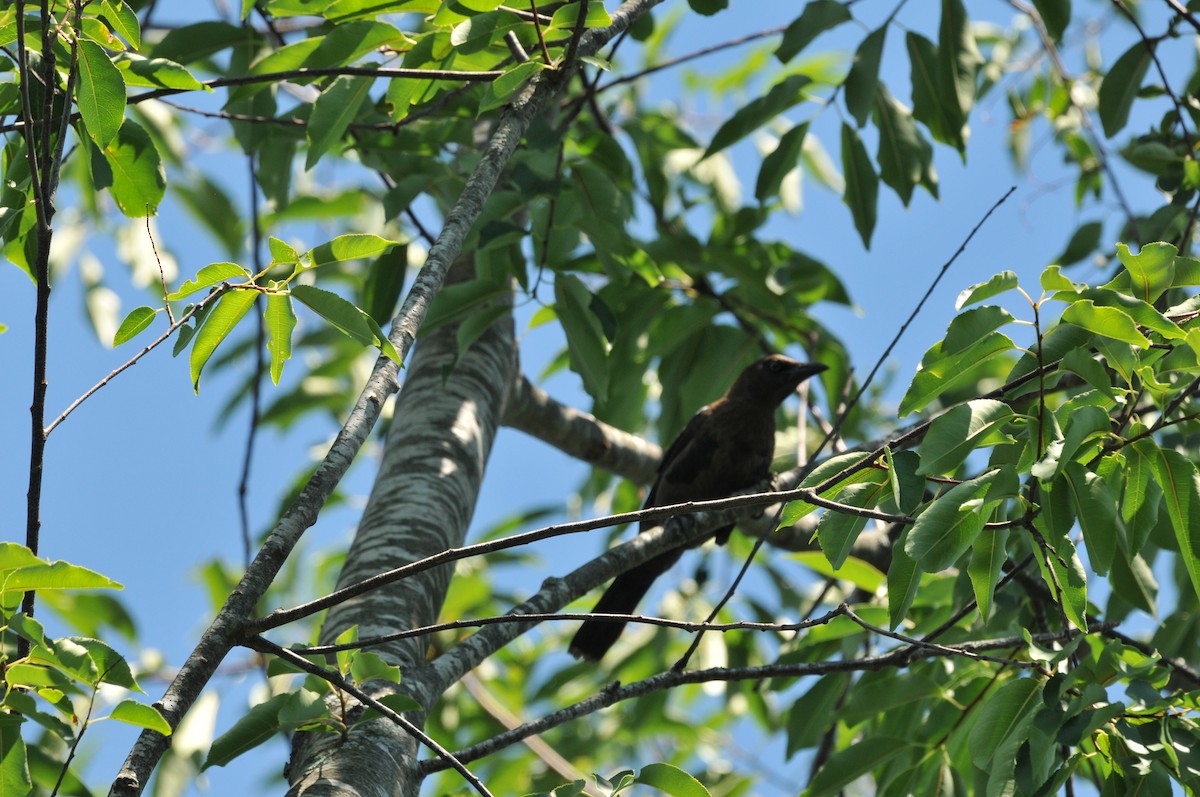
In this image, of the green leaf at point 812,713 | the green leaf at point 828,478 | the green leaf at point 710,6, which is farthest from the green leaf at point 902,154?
the green leaf at point 828,478

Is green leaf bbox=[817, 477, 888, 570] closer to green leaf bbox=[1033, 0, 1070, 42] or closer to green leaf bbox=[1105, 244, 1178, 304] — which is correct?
green leaf bbox=[1105, 244, 1178, 304]

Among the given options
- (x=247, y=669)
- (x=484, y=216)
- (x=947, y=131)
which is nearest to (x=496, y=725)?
(x=247, y=669)

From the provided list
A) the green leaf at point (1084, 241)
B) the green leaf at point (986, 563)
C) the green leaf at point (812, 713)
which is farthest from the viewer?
the green leaf at point (1084, 241)

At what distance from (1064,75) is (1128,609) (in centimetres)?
277

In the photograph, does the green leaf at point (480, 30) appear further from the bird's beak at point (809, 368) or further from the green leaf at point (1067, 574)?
the bird's beak at point (809, 368)

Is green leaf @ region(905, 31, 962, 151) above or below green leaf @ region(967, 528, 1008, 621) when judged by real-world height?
above

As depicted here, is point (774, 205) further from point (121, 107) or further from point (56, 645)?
point (56, 645)

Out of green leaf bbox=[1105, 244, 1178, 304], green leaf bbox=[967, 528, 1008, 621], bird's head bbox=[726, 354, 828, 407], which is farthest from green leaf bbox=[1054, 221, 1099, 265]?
green leaf bbox=[967, 528, 1008, 621]

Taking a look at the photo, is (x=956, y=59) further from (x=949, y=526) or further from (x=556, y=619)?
(x=556, y=619)

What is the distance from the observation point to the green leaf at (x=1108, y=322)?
1.64 meters

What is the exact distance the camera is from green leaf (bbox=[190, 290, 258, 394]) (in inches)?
68.0

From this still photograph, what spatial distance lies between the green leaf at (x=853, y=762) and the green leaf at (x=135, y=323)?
71.2 inches

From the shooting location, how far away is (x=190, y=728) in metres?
4.48

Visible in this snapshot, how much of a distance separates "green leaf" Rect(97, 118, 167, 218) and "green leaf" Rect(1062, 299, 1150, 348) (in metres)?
1.76
